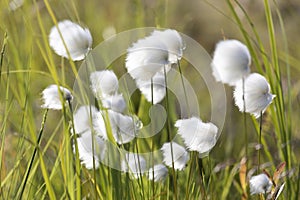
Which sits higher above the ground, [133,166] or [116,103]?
[116,103]

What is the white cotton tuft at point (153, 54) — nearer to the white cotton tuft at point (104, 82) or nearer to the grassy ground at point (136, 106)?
the white cotton tuft at point (104, 82)

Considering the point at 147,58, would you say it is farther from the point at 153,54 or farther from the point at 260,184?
the point at 260,184

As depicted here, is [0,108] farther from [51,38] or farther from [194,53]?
[194,53]

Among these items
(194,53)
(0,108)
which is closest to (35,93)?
(0,108)

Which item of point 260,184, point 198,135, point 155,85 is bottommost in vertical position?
point 260,184

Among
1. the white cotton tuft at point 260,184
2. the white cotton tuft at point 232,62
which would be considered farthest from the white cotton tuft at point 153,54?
the white cotton tuft at point 260,184

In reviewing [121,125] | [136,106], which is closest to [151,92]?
[121,125]
